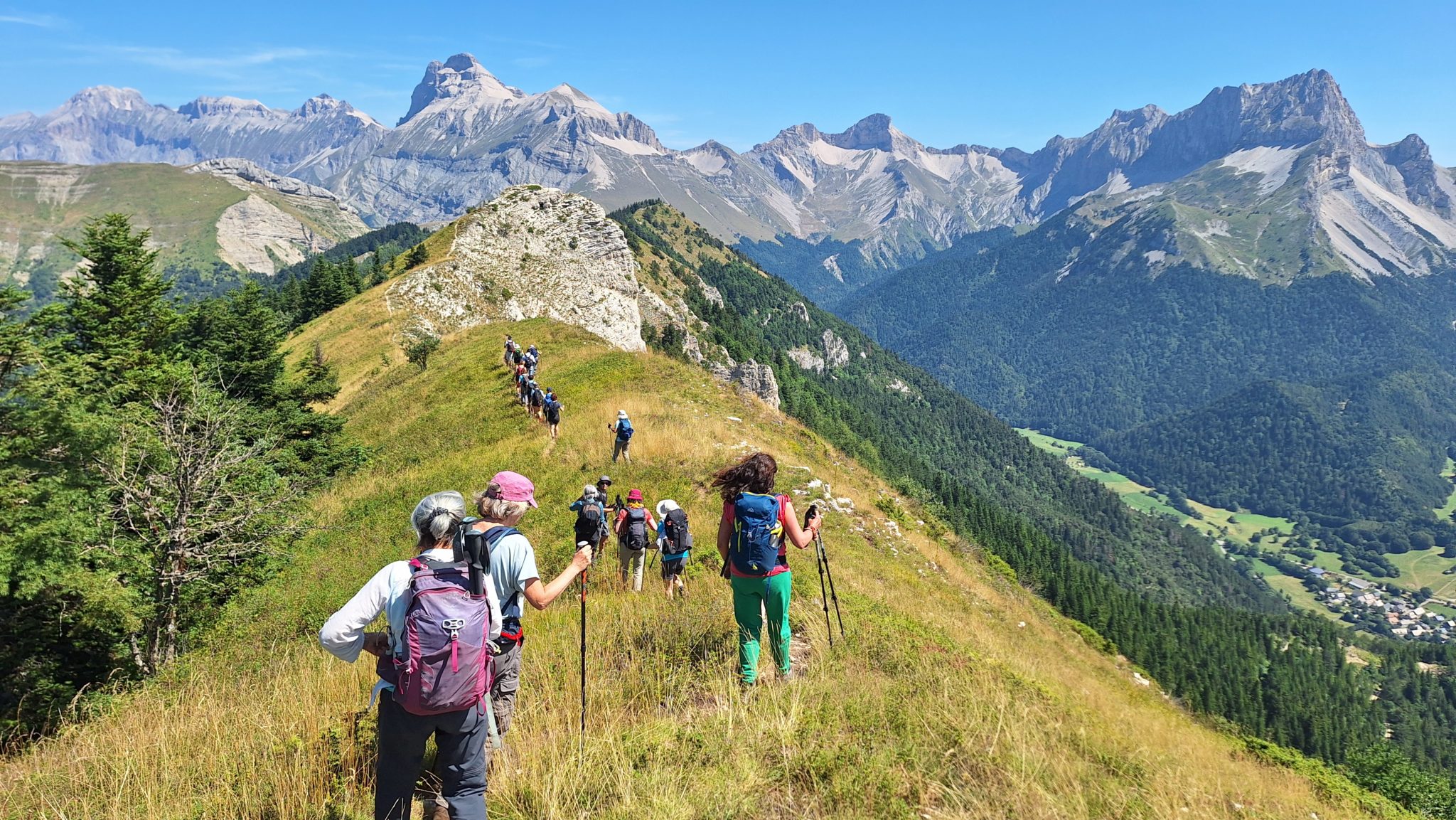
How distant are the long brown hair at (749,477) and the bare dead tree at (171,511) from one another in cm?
940

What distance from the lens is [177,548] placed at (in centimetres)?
1075

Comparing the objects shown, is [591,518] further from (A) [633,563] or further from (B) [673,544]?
(A) [633,563]

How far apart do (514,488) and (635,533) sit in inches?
234

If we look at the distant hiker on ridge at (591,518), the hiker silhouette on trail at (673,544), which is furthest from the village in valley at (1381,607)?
the distant hiker on ridge at (591,518)

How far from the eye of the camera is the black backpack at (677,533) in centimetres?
1019

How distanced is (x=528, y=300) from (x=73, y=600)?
152 ft

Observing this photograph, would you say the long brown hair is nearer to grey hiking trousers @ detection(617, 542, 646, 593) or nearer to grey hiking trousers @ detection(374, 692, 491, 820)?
grey hiking trousers @ detection(374, 692, 491, 820)

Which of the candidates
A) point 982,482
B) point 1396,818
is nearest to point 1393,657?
point 982,482

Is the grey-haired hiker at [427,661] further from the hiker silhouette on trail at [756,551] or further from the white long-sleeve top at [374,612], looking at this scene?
the hiker silhouette on trail at [756,551]

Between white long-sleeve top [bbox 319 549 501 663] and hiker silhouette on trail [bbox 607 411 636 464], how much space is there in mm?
12507

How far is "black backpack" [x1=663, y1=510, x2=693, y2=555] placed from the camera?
10.2 metres

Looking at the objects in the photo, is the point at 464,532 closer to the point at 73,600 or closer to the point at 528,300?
the point at 73,600

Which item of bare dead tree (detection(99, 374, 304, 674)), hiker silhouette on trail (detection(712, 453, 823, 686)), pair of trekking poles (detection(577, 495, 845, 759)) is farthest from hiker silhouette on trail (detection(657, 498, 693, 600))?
bare dead tree (detection(99, 374, 304, 674))

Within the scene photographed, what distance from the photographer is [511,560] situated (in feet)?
14.7
